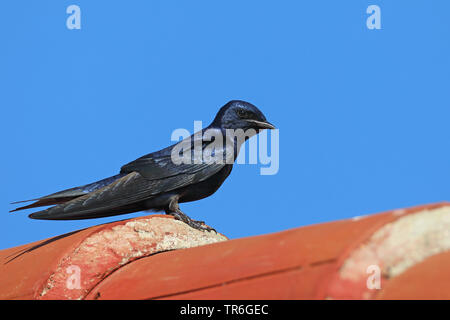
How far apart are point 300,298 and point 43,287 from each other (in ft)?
3.48

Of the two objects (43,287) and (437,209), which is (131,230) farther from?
(437,209)

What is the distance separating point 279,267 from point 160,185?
198cm

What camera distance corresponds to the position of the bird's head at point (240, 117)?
4.04 meters

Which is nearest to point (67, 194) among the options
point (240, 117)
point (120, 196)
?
point (120, 196)

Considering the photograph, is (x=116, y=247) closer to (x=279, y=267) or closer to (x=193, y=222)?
(x=193, y=222)

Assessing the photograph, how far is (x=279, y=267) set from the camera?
62.2 inches

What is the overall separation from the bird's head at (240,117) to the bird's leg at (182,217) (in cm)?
68

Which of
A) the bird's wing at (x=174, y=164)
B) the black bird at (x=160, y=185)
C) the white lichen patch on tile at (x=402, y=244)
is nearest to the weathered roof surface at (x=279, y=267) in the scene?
the white lichen patch on tile at (x=402, y=244)

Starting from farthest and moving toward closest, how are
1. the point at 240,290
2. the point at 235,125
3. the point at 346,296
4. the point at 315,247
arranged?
the point at 235,125
the point at 240,290
the point at 315,247
the point at 346,296

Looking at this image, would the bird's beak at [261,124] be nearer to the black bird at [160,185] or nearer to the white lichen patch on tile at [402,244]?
the black bird at [160,185]

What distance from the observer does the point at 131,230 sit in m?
2.56

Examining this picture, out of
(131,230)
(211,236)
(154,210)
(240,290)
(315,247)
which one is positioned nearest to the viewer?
(315,247)
